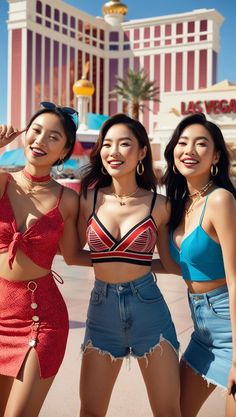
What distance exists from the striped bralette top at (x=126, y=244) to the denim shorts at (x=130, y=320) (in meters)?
0.12

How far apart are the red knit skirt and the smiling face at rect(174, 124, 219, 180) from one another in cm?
98

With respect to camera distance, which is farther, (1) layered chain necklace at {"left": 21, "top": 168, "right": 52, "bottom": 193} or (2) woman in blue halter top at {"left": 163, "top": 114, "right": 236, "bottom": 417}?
(1) layered chain necklace at {"left": 21, "top": 168, "right": 52, "bottom": 193}

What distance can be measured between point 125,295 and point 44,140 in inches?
36.5

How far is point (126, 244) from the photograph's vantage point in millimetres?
2709

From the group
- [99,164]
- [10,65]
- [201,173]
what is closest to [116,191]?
[99,164]

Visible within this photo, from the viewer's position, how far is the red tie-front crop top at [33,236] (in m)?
2.55

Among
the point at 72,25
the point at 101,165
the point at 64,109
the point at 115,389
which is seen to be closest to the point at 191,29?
the point at 72,25

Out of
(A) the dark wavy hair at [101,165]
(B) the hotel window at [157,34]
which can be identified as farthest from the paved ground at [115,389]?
(B) the hotel window at [157,34]

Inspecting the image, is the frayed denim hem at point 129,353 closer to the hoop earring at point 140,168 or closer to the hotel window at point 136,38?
the hoop earring at point 140,168

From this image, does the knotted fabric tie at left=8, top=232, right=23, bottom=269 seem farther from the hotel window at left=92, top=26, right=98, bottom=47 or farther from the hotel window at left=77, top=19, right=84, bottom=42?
the hotel window at left=92, top=26, right=98, bottom=47

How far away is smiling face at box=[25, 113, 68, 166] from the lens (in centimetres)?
273

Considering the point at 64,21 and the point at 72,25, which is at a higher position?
the point at 64,21

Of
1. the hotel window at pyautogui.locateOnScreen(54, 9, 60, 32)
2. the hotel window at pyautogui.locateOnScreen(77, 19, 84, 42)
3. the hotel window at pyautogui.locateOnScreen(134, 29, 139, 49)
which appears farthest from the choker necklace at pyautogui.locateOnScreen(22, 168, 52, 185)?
the hotel window at pyautogui.locateOnScreen(134, 29, 139, 49)

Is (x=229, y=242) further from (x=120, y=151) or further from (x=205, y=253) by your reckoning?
(x=120, y=151)
